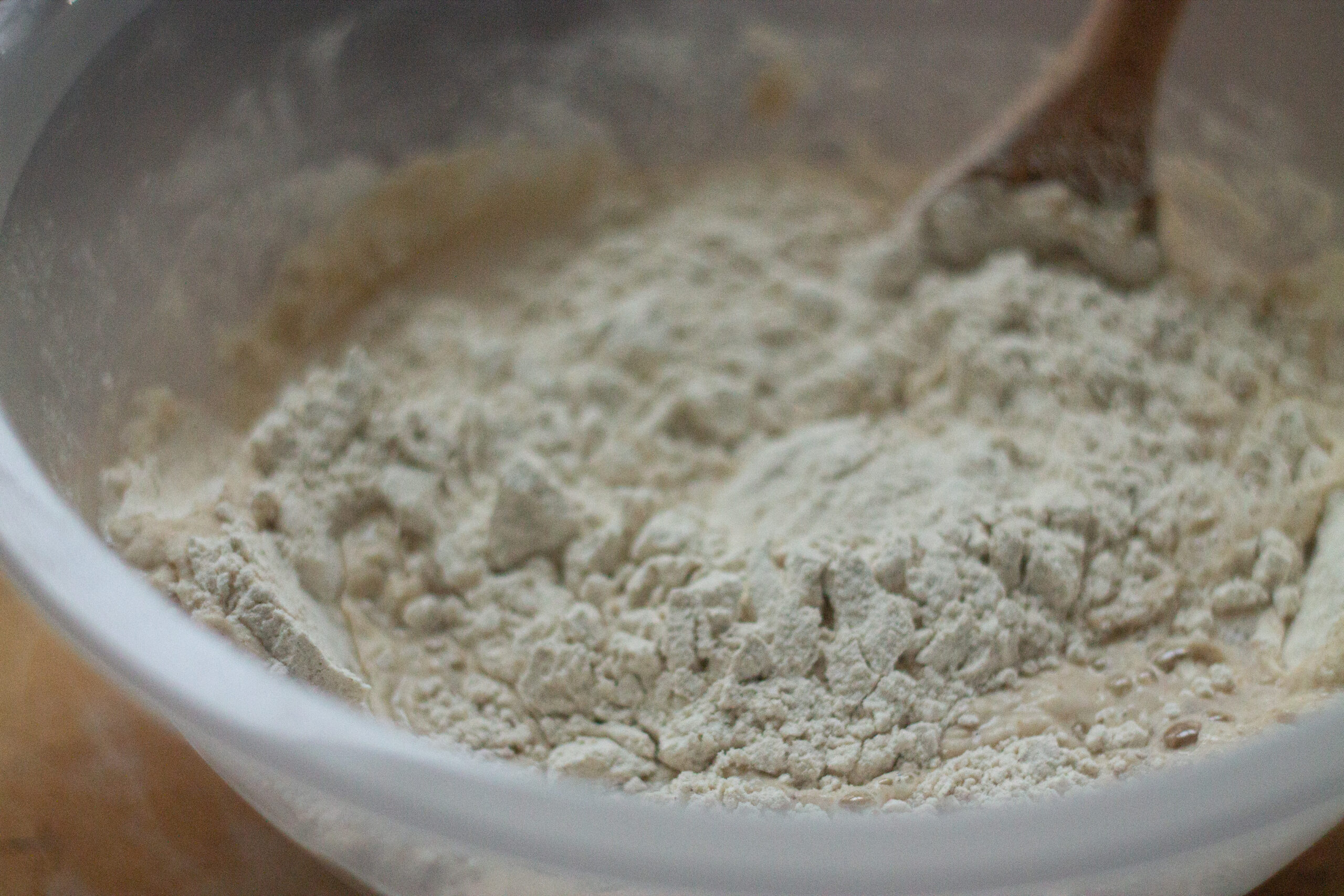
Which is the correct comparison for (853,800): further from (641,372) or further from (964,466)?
(641,372)

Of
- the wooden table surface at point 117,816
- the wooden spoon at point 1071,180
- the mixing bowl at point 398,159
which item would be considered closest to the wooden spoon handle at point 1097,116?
the wooden spoon at point 1071,180

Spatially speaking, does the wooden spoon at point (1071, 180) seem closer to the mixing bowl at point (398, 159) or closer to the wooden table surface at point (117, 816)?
the mixing bowl at point (398, 159)

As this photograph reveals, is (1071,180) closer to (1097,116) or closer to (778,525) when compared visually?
(1097,116)

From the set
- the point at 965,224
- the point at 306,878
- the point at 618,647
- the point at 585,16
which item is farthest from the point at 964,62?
the point at 306,878

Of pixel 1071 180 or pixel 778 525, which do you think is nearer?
pixel 778 525

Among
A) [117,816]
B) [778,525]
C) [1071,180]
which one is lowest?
[117,816]

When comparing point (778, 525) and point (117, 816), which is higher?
point (778, 525)

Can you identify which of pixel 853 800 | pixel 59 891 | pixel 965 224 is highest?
pixel 965 224

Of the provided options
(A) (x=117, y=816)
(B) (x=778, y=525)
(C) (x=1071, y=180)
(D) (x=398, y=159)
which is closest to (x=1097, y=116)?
(C) (x=1071, y=180)
